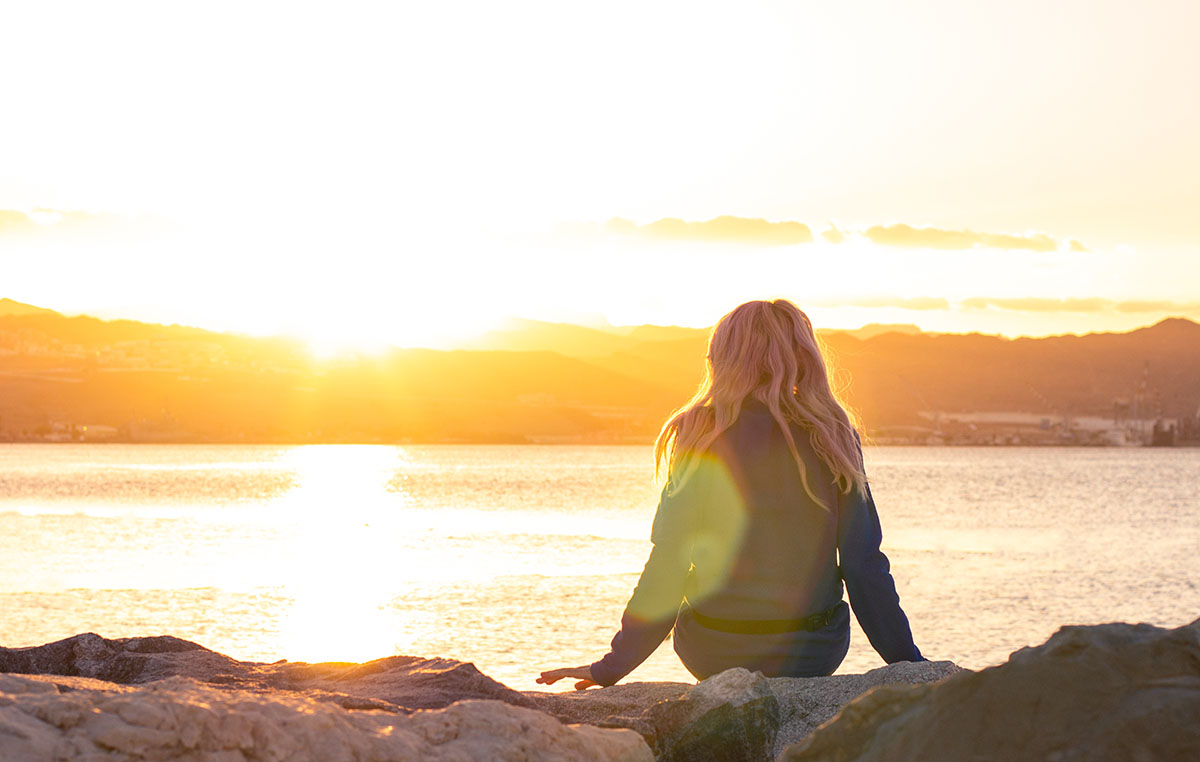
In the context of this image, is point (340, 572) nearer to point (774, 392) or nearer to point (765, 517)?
point (765, 517)

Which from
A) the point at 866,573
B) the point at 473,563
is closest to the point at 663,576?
the point at 866,573

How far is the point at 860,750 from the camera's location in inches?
112

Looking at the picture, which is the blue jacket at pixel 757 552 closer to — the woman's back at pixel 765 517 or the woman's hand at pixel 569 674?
the woman's back at pixel 765 517

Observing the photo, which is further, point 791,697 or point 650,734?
point 791,697

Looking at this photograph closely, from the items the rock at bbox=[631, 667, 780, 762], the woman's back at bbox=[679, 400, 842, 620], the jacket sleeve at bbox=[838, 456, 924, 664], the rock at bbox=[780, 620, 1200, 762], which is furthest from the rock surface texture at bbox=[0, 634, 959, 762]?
the rock at bbox=[780, 620, 1200, 762]

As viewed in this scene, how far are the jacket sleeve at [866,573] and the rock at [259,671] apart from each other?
4.57ft

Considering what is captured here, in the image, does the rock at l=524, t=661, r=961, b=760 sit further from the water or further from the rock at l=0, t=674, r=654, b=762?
the water

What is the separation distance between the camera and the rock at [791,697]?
13.6 feet

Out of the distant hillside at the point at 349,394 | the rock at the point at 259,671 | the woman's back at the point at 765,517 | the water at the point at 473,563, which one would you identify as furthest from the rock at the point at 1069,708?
the distant hillside at the point at 349,394

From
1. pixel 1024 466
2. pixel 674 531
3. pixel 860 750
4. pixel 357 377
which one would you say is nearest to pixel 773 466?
pixel 674 531

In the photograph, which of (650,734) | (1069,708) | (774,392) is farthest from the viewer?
(774,392)

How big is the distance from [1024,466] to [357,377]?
→ 9798 centimetres

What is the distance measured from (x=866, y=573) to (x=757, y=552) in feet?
1.41

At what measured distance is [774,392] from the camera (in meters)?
4.59
